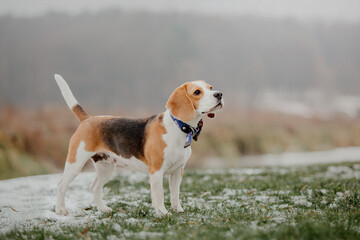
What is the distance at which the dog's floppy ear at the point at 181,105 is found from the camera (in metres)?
4.12

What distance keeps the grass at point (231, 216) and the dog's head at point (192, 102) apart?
125cm

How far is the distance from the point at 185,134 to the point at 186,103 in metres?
0.39

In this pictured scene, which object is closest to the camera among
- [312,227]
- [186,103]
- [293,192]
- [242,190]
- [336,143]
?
[312,227]

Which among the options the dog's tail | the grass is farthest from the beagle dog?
the grass

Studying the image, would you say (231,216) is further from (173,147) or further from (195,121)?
(195,121)

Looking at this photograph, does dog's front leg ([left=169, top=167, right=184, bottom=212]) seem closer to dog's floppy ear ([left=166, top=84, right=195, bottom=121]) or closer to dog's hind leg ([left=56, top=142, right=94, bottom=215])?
dog's floppy ear ([left=166, top=84, right=195, bottom=121])

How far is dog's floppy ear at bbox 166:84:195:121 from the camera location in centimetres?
412

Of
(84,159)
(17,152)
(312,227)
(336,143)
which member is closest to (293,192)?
(312,227)

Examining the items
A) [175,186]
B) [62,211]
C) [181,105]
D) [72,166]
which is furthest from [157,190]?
[62,211]

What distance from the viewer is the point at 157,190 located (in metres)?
4.29

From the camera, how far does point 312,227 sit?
2.99 meters

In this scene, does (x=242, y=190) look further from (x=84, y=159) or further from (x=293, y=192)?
(x=84, y=159)

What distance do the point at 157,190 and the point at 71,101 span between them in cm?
189

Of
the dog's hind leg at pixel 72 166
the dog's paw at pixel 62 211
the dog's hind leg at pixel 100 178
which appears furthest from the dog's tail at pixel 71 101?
the dog's paw at pixel 62 211
